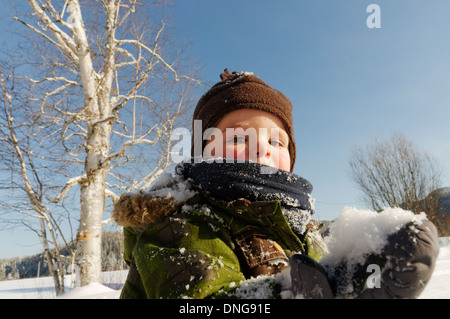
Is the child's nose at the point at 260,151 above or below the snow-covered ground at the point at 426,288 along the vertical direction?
above

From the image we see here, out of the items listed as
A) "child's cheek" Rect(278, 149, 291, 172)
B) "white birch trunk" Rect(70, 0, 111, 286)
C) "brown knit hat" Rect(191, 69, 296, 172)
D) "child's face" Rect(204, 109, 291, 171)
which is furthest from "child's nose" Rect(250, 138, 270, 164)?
"white birch trunk" Rect(70, 0, 111, 286)

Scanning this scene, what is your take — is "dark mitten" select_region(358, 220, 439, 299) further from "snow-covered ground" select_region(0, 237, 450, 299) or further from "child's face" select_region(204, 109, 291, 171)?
"child's face" select_region(204, 109, 291, 171)

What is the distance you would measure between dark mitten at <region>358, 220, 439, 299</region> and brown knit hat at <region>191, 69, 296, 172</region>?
0.85m

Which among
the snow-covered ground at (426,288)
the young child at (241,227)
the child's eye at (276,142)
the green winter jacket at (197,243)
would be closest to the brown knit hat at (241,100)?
the young child at (241,227)

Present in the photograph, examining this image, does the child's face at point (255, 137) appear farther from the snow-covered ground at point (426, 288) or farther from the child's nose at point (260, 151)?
the snow-covered ground at point (426, 288)

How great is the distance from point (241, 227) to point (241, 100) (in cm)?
58

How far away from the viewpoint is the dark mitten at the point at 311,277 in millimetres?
489

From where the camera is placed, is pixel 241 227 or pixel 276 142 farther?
pixel 276 142

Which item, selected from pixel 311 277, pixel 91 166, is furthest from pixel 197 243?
pixel 91 166

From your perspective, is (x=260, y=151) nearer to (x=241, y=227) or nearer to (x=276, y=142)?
(x=276, y=142)

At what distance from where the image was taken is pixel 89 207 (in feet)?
15.6

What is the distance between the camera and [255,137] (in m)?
1.11

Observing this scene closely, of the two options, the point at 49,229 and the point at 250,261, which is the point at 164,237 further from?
the point at 49,229

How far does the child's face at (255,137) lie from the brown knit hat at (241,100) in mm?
26
